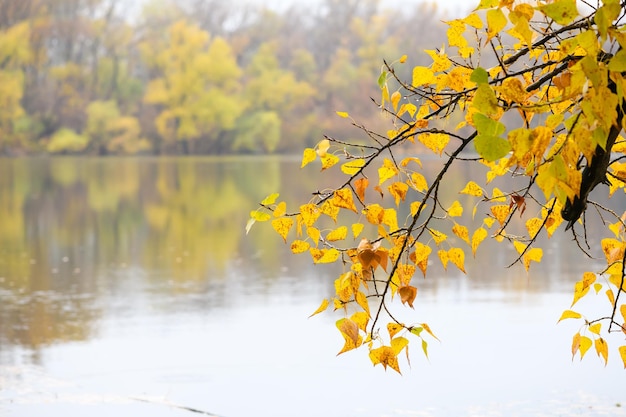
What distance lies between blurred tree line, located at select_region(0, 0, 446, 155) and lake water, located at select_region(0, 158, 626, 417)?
43.7 meters

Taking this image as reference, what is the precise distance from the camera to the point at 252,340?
7.18 metres

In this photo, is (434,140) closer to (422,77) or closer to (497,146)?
(422,77)

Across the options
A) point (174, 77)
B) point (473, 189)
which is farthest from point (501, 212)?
point (174, 77)

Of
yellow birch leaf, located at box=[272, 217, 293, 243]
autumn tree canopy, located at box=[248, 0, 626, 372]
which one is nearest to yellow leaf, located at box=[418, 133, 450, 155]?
autumn tree canopy, located at box=[248, 0, 626, 372]

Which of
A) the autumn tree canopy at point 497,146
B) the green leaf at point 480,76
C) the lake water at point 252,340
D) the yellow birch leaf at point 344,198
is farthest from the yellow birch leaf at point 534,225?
the lake water at point 252,340

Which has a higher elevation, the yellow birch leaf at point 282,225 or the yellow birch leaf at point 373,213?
the yellow birch leaf at point 373,213

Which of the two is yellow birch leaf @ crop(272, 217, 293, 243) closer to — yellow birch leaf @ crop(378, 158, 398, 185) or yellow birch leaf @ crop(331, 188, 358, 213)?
yellow birch leaf @ crop(331, 188, 358, 213)

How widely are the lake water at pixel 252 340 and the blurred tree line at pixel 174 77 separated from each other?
143ft

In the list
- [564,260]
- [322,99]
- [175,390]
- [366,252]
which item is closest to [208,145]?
[322,99]

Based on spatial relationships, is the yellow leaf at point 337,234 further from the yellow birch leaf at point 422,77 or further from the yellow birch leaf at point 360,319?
the yellow birch leaf at point 422,77

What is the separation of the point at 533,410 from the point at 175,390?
6.50 ft

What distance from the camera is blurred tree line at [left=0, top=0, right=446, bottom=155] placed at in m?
56.6

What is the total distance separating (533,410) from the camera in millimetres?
5273

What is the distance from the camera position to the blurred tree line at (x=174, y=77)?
56.6m
